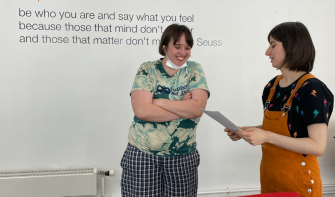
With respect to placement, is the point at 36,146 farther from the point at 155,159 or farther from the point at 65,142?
the point at 155,159

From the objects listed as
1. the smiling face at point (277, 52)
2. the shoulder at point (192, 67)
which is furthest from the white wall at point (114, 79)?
the smiling face at point (277, 52)

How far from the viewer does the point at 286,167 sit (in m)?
1.27

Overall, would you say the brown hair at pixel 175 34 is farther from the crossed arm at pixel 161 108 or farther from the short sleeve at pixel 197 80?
the crossed arm at pixel 161 108

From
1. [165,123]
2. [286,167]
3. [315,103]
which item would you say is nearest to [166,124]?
[165,123]

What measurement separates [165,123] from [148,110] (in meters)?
0.13

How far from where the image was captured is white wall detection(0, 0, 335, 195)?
2.29 meters

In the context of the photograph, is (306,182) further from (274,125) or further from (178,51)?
(178,51)

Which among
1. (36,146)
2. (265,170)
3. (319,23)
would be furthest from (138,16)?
(319,23)

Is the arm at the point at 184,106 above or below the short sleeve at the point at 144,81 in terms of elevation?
→ below

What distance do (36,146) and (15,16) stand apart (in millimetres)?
1128

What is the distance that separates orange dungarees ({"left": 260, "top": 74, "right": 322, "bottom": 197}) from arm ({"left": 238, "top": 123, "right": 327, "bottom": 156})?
96 millimetres

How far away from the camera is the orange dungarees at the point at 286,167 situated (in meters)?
1.21

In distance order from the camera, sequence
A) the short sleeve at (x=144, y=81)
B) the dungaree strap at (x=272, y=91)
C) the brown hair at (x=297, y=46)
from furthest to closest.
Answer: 1. the short sleeve at (x=144, y=81)
2. the dungaree strap at (x=272, y=91)
3. the brown hair at (x=297, y=46)

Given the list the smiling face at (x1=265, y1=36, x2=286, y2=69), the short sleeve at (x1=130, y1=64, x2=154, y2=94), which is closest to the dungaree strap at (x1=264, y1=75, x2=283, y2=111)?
the smiling face at (x1=265, y1=36, x2=286, y2=69)
